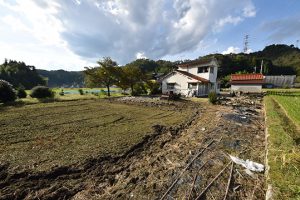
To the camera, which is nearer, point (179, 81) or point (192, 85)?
point (192, 85)

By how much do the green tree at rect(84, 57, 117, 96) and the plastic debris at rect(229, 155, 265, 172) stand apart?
23105mm

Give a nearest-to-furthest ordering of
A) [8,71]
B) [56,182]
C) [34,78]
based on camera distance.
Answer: [56,182]
[8,71]
[34,78]

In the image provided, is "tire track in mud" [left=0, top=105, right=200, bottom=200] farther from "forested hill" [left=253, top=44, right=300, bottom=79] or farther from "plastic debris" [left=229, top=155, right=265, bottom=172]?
"forested hill" [left=253, top=44, right=300, bottom=79]

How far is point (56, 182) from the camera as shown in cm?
414

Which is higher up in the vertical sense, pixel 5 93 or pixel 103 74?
pixel 103 74

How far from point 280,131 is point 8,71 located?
247ft

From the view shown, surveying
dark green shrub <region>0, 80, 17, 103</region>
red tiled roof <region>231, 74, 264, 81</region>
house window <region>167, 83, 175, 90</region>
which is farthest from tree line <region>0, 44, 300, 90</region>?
dark green shrub <region>0, 80, 17, 103</region>

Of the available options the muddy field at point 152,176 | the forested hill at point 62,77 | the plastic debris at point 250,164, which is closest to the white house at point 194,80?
the muddy field at point 152,176

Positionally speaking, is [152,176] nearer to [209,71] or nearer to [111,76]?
[111,76]

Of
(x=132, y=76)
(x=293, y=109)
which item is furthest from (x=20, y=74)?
(x=293, y=109)

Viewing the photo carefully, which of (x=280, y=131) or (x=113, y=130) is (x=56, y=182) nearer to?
(x=113, y=130)

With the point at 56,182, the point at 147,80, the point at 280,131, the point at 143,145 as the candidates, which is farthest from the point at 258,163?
the point at 147,80

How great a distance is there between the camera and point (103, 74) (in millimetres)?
25688

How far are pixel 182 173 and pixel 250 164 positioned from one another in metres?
2.30
